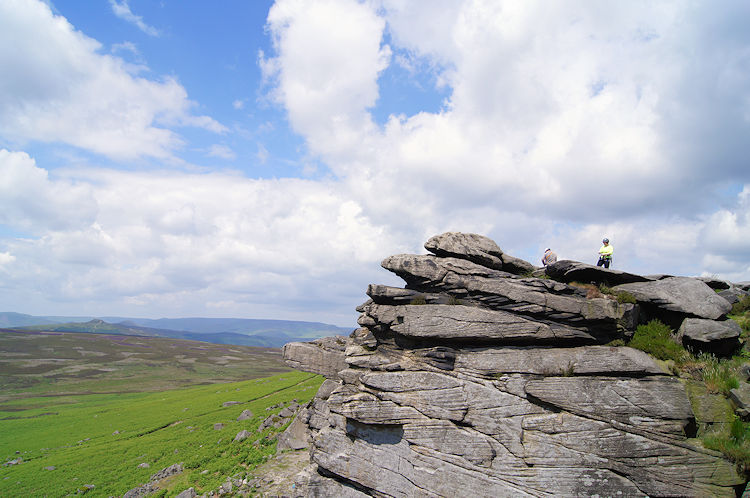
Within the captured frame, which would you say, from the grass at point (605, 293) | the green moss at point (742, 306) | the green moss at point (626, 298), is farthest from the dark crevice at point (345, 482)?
the green moss at point (742, 306)

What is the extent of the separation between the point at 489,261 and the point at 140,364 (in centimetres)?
20590

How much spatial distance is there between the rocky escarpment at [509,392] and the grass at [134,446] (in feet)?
52.8

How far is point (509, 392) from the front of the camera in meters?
19.8

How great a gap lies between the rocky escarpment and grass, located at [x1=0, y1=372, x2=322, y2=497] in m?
16.1

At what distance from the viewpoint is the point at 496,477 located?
1847cm

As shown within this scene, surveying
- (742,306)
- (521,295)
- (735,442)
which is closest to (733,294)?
(742,306)

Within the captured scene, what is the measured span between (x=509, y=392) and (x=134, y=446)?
5409cm

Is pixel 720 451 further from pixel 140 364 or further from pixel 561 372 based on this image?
pixel 140 364

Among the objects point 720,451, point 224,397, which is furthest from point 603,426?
point 224,397

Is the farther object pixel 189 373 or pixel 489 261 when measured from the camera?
pixel 189 373

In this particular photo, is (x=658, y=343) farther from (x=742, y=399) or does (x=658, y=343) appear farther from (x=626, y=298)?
(x=742, y=399)

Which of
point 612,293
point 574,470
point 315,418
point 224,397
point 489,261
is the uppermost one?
point 489,261

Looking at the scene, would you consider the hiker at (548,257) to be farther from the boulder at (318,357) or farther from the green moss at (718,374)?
the boulder at (318,357)

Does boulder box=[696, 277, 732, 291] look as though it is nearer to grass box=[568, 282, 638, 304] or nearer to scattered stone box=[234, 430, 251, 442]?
grass box=[568, 282, 638, 304]
